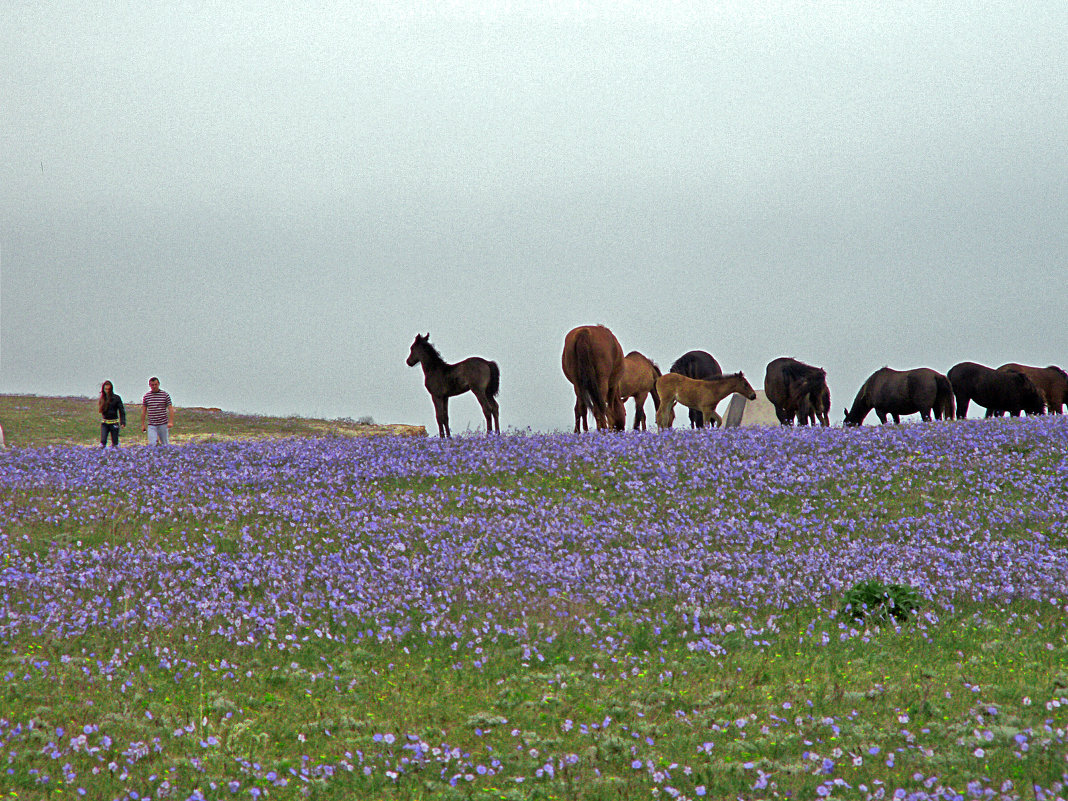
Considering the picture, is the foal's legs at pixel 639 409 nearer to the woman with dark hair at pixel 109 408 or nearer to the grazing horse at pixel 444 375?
the grazing horse at pixel 444 375

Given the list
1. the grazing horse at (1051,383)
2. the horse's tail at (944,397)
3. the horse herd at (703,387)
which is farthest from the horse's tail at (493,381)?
the grazing horse at (1051,383)

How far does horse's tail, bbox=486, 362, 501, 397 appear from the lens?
1323 inches

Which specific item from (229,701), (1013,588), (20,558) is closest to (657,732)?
(229,701)

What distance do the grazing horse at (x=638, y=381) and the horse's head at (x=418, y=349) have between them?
22.7 ft

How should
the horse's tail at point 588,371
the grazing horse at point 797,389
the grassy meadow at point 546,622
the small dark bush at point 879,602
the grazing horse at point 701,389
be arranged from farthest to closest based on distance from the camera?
the grazing horse at point 797,389 < the grazing horse at point 701,389 < the horse's tail at point 588,371 < the small dark bush at point 879,602 < the grassy meadow at point 546,622

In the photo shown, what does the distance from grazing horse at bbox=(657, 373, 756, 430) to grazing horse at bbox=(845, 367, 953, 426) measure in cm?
562

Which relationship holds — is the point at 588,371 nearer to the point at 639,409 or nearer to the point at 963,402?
the point at 639,409

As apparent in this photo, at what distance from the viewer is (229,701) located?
10555 millimetres

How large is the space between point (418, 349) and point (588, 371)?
7.05m

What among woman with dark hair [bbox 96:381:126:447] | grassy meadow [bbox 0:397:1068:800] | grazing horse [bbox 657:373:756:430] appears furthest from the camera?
grazing horse [bbox 657:373:756:430]

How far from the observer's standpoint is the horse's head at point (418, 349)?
33.0 m

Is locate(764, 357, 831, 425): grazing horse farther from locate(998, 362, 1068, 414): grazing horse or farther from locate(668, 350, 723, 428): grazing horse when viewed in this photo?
locate(998, 362, 1068, 414): grazing horse

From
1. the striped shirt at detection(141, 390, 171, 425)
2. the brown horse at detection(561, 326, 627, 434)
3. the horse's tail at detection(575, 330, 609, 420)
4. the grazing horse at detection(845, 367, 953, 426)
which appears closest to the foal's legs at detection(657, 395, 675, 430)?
the brown horse at detection(561, 326, 627, 434)

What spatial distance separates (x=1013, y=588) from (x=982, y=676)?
3.69m
